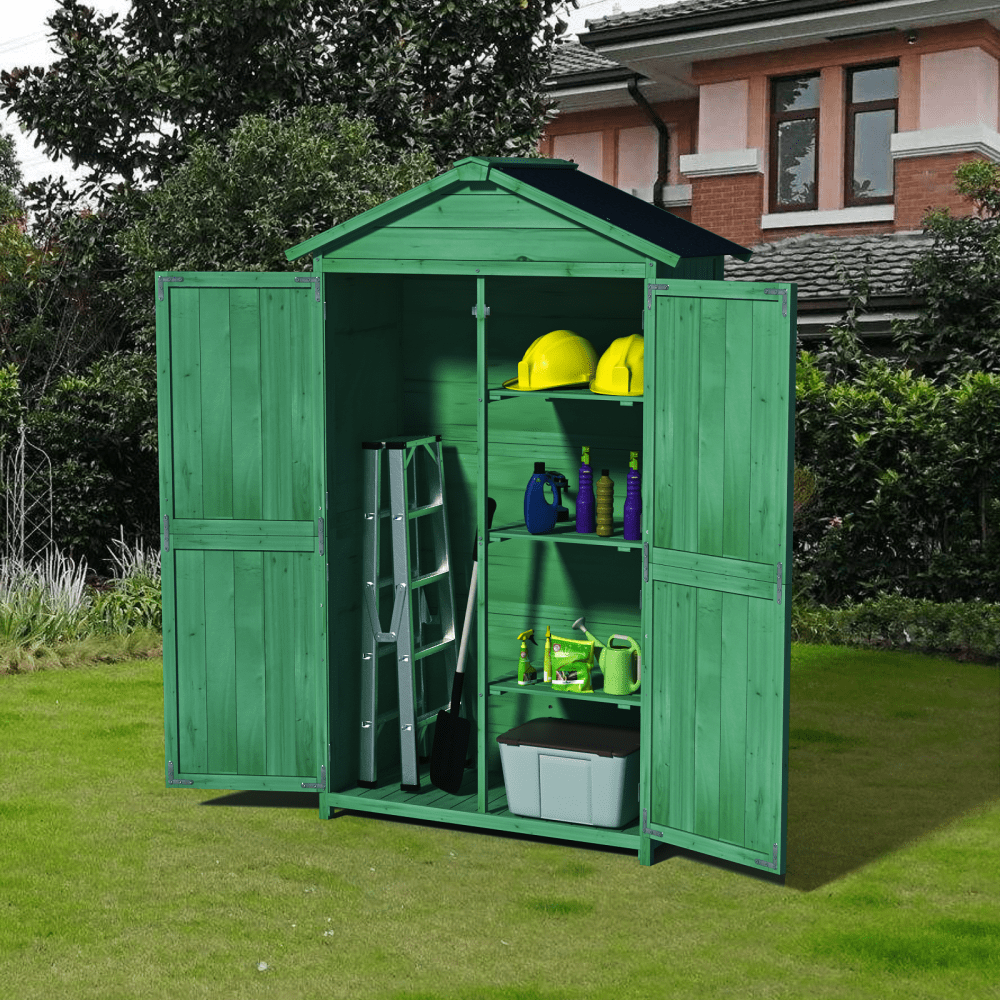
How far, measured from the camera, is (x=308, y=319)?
25.0 ft

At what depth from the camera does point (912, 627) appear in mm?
12422

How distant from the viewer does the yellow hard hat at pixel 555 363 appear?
7.49 metres

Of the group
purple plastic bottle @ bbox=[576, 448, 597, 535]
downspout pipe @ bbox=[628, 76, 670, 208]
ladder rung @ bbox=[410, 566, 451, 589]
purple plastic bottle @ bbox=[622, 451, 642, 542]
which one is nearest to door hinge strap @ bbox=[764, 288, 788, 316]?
purple plastic bottle @ bbox=[622, 451, 642, 542]

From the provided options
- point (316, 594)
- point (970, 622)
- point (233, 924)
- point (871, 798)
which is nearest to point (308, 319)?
point (316, 594)

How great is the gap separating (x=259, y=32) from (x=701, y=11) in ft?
21.3

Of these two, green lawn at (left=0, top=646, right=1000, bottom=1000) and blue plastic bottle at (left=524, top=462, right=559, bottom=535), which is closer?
green lawn at (left=0, top=646, right=1000, bottom=1000)

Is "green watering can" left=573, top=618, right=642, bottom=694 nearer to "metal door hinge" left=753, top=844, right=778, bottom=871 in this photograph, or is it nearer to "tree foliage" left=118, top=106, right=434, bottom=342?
"metal door hinge" left=753, top=844, right=778, bottom=871

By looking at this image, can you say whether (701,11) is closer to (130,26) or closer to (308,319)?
(130,26)

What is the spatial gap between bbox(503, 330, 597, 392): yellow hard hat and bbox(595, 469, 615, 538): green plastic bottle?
19.5 inches

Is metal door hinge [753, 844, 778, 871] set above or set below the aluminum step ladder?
below

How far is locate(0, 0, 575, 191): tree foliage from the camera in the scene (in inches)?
560

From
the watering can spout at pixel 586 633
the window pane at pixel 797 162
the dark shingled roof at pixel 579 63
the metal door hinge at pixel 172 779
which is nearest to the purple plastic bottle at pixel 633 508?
Answer: the watering can spout at pixel 586 633

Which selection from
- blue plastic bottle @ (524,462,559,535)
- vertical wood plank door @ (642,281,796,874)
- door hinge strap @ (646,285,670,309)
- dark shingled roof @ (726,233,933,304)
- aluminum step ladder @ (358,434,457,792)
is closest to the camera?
vertical wood plank door @ (642,281,796,874)

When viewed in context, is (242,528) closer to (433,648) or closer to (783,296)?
(433,648)
